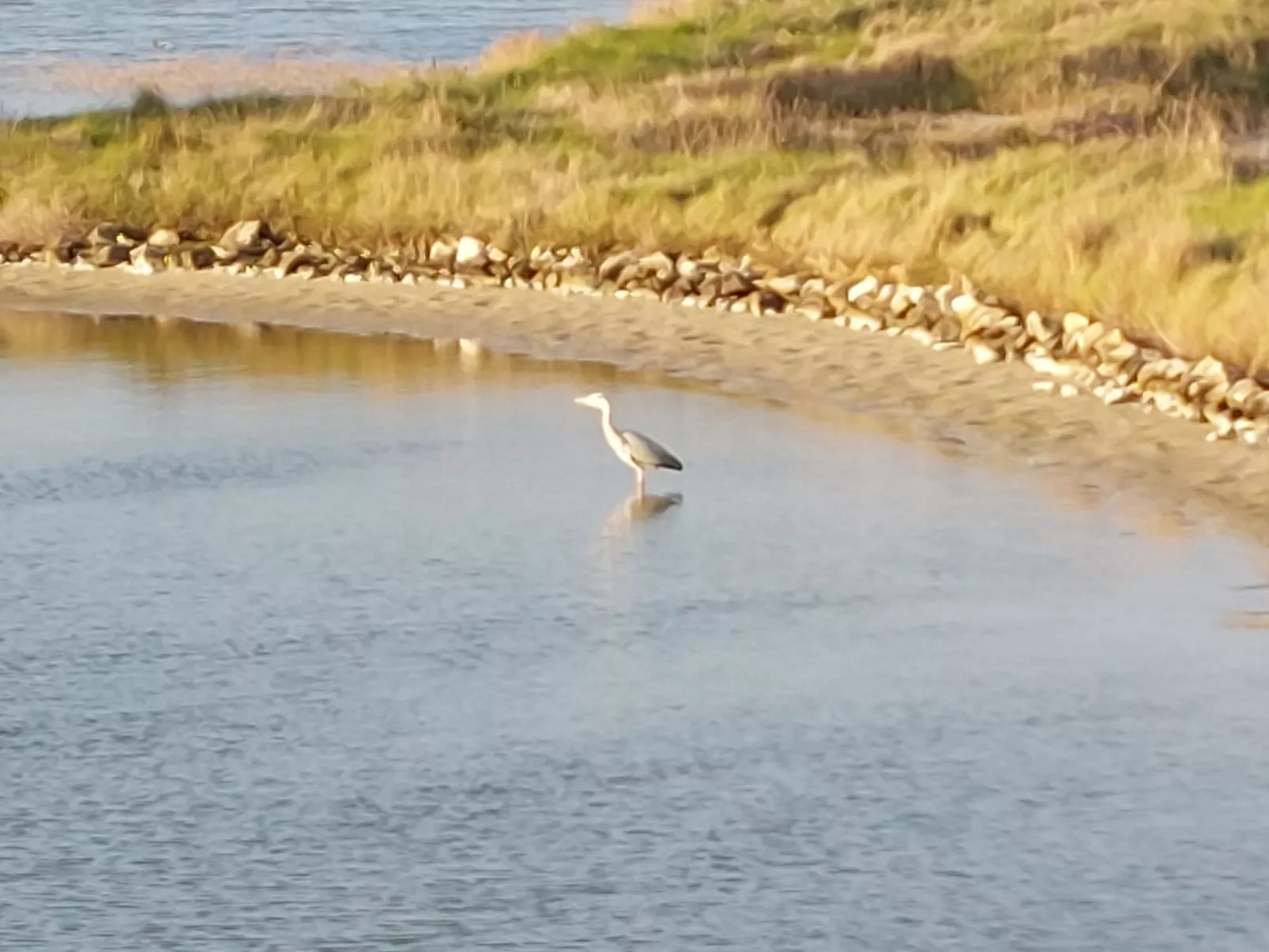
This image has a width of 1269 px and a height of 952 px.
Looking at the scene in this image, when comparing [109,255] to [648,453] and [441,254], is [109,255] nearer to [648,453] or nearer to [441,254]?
[441,254]

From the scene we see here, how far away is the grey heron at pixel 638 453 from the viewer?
1482 cm

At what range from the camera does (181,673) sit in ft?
38.4

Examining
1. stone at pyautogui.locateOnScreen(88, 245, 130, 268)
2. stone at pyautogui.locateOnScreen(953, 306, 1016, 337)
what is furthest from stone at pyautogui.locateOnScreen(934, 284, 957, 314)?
stone at pyautogui.locateOnScreen(88, 245, 130, 268)

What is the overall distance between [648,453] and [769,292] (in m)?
5.34

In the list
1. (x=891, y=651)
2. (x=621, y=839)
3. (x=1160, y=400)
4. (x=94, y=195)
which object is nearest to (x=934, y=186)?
(x=1160, y=400)

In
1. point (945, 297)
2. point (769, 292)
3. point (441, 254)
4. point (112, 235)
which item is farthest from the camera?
point (112, 235)

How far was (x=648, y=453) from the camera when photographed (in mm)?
14820

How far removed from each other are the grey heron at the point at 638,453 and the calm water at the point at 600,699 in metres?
0.20

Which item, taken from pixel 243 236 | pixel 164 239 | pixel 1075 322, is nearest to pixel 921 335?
pixel 1075 322

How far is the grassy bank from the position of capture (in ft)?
61.8

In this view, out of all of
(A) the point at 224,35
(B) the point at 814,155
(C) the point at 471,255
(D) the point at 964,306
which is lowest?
(A) the point at 224,35

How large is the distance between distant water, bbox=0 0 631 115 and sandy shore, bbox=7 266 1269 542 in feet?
36.0

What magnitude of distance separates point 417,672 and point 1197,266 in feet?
24.5

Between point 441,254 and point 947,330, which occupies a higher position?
point 947,330
